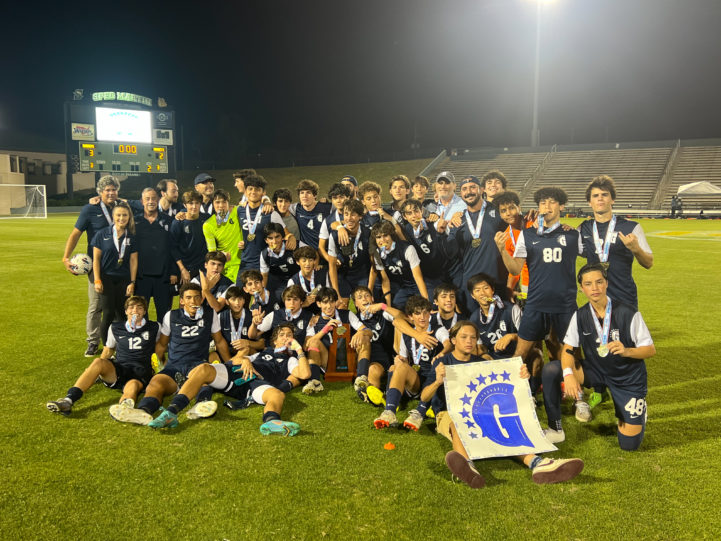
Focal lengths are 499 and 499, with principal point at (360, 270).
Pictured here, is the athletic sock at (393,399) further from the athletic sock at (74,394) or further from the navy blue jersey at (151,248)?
the navy blue jersey at (151,248)

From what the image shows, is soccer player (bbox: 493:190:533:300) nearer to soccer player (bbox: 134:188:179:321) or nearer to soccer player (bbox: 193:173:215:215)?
soccer player (bbox: 193:173:215:215)

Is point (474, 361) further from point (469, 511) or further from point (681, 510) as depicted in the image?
point (681, 510)

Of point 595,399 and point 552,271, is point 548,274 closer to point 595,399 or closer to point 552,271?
point 552,271

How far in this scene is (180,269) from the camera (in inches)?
269

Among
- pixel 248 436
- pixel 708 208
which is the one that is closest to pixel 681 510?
pixel 248 436

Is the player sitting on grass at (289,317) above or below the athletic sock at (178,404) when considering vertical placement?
above

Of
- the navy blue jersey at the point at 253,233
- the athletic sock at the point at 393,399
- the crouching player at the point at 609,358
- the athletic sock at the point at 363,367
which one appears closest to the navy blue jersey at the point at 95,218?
the navy blue jersey at the point at 253,233

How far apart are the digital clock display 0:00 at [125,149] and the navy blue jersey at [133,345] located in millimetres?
45757

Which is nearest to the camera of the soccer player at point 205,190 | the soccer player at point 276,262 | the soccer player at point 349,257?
the soccer player at point 349,257

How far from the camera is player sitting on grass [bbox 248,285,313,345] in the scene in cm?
547

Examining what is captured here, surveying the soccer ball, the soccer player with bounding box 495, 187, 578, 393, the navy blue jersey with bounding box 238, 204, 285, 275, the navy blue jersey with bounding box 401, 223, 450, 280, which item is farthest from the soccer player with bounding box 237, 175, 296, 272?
the soccer player with bounding box 495, 187, 578, 393

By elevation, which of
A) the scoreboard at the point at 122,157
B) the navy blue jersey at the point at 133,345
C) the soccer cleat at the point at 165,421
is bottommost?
the soccer cleat at the point at 165,421

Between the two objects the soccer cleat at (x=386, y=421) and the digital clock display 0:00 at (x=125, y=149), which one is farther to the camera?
the digital clock display 0:00 at (x=125, y=149)

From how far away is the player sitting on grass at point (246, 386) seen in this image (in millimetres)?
4109
